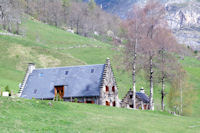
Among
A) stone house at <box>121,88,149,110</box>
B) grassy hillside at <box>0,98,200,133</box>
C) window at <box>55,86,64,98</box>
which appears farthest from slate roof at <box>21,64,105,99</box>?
stone house at <box>121,88,149,110</box>

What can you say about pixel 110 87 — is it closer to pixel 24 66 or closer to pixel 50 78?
pixel 50 78

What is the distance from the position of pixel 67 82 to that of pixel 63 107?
775 inches

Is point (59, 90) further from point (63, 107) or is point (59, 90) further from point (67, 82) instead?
point (63, 107)

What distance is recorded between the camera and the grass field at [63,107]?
2599 cm

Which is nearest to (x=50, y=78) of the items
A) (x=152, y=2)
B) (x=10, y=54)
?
(x=152, y=2)

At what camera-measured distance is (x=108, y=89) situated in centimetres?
5231

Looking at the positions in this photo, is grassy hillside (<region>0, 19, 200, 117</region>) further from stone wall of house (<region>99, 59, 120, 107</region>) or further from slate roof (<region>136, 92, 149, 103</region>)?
slate roof (<region>136, 92, 149, 103</region>)

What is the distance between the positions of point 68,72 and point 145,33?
15.0 metres

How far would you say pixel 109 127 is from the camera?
27.4 m

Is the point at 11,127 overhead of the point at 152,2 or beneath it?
beneath

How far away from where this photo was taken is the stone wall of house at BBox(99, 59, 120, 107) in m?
49.8

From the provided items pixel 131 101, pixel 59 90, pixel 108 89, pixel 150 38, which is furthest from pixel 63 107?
pixel 131 101

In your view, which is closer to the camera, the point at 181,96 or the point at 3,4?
the point at 181,96

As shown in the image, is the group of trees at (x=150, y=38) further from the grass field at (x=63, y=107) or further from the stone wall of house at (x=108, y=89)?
the stone wall of house at (x=108, y=89)
